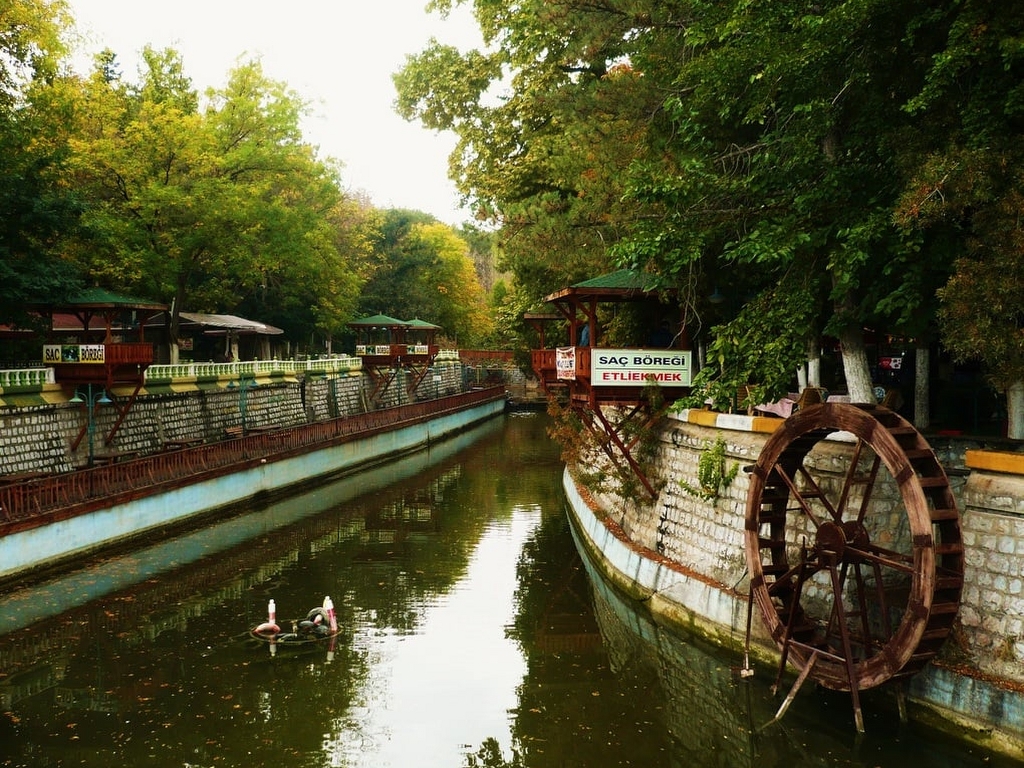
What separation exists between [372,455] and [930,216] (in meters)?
28.9

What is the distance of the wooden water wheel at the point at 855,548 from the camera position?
9492mm

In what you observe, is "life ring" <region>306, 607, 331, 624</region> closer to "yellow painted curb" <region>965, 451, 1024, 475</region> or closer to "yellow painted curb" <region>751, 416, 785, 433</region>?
"yellow painted curb" <region>751, 416, 785, 433</region>

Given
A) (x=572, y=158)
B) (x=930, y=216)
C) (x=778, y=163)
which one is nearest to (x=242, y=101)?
(x=572, y=158)

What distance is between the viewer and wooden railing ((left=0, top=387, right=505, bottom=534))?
57.1ft

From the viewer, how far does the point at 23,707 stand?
11531mm

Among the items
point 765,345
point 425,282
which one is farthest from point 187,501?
point 425,282

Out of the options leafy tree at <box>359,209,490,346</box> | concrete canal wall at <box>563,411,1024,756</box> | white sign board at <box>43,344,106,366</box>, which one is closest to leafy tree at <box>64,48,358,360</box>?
white sign board at <box>43,344,106,366</box>

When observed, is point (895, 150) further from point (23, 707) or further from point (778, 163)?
point (23, 707)

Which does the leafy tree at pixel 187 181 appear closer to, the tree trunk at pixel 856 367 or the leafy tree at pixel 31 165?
the leafy tree at pixel 31 165

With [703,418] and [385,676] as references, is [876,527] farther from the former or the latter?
[385,676]

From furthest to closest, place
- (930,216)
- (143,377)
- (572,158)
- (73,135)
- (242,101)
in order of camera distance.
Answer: (242,101) < (73,135) < (143,377) < (572,158) < (930,216)

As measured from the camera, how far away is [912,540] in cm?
998

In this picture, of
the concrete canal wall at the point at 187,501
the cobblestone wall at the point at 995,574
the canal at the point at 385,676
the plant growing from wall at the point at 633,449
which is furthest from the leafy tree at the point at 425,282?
the cobblestone wall at the point at 995,574

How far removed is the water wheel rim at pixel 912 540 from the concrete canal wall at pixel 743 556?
19.7 inches
